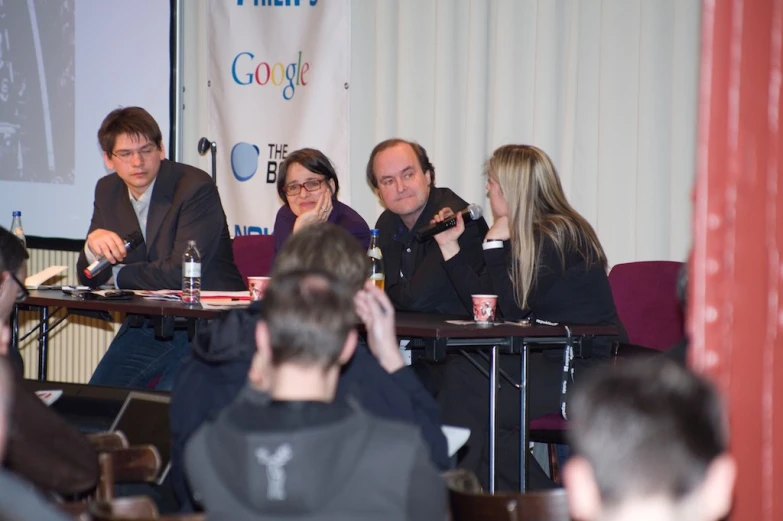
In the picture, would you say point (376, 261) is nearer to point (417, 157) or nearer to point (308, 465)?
point (417, 157)

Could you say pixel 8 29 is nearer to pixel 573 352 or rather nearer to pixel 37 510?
pixel 573 352

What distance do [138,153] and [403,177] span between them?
1053 millimetres

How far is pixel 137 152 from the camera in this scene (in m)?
4.00

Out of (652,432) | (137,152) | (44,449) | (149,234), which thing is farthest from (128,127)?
(652,432)

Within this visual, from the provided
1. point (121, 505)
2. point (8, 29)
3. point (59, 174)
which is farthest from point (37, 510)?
point (8, 29)

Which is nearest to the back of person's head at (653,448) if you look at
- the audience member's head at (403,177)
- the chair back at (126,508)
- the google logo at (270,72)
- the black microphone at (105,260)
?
the chair back at (126,508)

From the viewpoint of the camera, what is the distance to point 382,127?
498 centimetres

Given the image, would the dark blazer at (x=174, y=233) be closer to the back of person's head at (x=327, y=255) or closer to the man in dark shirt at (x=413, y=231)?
the man in dark shirt at (x=413, y=231)

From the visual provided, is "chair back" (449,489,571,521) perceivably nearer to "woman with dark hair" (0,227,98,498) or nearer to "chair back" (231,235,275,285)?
"woman with dark hair" (0,227,98,498)

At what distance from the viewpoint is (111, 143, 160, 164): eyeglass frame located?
400cm

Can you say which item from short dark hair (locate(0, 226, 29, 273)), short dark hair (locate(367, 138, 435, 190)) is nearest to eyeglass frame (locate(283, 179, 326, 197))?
short dark hair (locate(367, 138, 435, 190))

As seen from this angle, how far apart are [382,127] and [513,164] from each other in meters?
1.59

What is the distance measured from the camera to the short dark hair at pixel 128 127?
4000 millimetres

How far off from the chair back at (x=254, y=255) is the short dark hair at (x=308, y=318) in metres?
2.88
